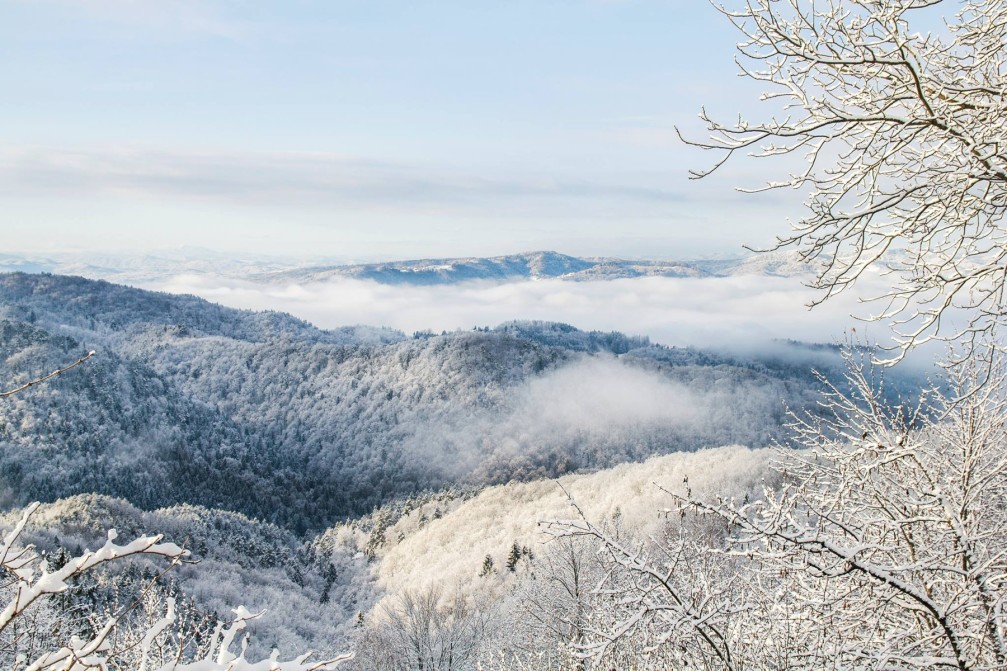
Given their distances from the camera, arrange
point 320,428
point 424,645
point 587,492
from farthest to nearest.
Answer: point 320,428 < point 587,492 < point 424,645

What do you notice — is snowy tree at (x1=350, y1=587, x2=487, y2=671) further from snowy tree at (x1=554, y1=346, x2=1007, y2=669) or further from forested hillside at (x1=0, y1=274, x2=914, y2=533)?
forested hillside at (x1=0, y1=274, x2=914, y2=533)

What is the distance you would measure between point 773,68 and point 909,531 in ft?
13.1

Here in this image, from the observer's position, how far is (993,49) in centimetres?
351

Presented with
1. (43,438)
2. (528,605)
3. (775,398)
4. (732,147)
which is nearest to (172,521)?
(528,605)

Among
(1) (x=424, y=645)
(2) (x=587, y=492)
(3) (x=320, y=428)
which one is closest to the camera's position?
(1) (x=424, y=645)

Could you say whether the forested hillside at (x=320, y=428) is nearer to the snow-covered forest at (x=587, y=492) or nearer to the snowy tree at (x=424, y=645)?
the snow-covered forest at (x=587, y=492)

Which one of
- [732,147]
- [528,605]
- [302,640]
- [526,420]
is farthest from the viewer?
[526,420]

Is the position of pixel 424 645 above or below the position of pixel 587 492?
above

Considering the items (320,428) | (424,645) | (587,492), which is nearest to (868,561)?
(424,645)

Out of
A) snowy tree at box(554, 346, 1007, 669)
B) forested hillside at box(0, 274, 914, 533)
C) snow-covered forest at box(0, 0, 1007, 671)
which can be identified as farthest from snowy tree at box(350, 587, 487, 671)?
forested hillside at box(0, 274, 914, 533)

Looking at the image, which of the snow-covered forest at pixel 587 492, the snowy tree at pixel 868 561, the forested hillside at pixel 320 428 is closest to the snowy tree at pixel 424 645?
the snow-covered forest at pixel 587 492

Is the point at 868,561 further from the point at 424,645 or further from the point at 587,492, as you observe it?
the point at 587,492

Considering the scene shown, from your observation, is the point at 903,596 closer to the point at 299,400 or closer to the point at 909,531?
the point at 909,531

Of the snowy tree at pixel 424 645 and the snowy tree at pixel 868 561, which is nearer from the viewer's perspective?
the snowy tree at pixel 868 561
